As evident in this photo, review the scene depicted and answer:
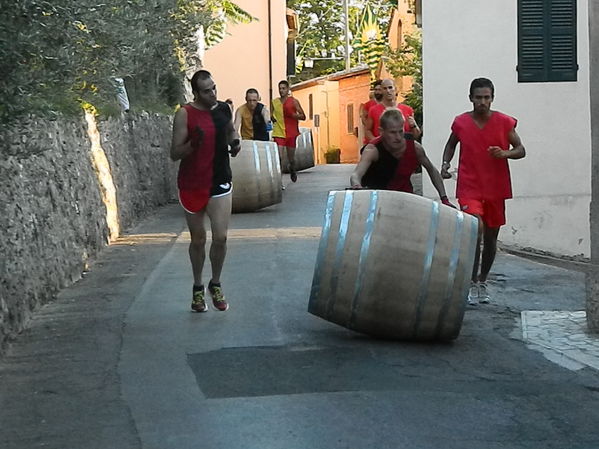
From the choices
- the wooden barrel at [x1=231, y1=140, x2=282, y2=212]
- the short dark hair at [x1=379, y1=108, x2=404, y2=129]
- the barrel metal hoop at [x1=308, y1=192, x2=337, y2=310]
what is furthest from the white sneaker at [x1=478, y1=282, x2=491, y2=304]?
the wooden barrel at [x1=231, y1=140, x2=282, y2=212]

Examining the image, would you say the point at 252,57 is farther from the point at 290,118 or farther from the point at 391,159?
the point at 391,159

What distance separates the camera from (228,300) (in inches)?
376

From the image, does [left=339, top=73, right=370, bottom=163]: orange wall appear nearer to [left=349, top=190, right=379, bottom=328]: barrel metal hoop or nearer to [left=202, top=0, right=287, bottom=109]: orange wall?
[left=202, top=0, right=287, bottom=109]: orange wall

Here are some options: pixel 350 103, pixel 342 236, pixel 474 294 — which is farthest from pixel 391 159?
pixel 350 103

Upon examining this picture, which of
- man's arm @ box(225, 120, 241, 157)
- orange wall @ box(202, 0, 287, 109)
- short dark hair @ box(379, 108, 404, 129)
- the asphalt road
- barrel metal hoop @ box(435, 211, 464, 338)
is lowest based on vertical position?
the asphalt road

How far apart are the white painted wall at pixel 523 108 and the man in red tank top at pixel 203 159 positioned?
6.65 meters

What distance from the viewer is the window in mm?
14867

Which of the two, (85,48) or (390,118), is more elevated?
(85,48)

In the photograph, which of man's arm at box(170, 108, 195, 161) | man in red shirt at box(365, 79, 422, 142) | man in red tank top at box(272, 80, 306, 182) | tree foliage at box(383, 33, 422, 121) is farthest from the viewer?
tree foliage at box(383, 33, 422, 121)

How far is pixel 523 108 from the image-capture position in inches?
591

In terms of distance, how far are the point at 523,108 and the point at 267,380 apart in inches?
360

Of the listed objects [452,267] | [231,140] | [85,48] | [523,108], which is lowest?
[452,267]

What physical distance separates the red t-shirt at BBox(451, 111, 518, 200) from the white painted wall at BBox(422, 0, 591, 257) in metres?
5.77

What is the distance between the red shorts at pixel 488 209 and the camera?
9.31 meters
